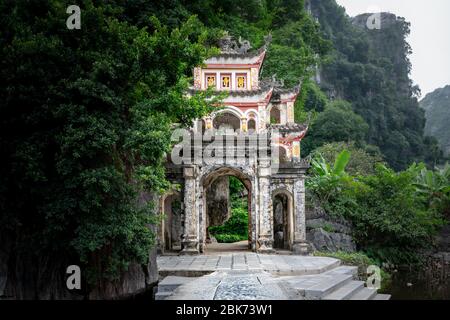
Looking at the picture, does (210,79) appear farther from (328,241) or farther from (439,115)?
(439,115)

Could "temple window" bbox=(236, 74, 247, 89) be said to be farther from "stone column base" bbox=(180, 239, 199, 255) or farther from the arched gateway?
"stone column base" bbox=(180, 239, 199, 255)

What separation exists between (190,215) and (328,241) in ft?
24.6

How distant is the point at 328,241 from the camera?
62.6ft

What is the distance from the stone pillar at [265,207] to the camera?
1448cm

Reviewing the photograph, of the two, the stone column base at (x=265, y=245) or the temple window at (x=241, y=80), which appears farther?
the temple window at (x=241, y=80)

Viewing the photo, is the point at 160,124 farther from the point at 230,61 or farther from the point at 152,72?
the point at 230,61

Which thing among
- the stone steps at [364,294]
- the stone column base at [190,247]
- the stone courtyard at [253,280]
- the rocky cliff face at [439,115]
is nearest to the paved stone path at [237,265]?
the stone courtyard at [253,280]

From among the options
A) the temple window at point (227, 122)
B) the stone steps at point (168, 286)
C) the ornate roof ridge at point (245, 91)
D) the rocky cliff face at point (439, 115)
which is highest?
the rocky cliff face at point (439, 115)

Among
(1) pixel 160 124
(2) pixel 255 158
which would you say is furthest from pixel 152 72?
(2) pixel 255 158

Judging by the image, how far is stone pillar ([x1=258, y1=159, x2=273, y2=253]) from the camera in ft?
47.5

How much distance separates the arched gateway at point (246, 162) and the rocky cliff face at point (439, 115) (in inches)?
1732

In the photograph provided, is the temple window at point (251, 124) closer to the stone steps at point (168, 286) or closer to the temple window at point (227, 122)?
the temple window at point (227, 122)

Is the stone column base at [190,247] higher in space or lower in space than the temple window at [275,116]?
lower

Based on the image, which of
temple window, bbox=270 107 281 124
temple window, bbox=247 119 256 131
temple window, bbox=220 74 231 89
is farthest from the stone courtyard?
temple window, bbox=270 107 281 124
